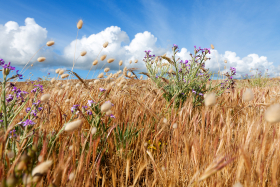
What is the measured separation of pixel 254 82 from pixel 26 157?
9.82 meters

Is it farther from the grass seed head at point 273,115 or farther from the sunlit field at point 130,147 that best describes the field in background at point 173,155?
the grass seed head at point 273,115

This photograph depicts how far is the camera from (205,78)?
2.25 meters

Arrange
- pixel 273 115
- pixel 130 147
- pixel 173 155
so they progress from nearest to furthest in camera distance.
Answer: pixel 273 115
pixel 173 155
pixel 130 147

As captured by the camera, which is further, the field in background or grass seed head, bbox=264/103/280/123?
the field in background

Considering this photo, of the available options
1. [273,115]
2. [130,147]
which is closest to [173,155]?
[130,147]

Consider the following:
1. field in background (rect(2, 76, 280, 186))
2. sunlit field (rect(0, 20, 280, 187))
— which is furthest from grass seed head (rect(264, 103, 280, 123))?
field in background (rect(2, 76, 280, 186))

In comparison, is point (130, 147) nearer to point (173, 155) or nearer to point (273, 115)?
point (173, 155)

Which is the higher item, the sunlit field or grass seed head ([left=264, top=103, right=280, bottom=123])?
grass seed head ([left=264, top=103, right=280, bottom=123])

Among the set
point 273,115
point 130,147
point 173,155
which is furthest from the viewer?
point 130,147

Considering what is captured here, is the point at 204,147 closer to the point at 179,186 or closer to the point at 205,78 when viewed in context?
the point at 179,186

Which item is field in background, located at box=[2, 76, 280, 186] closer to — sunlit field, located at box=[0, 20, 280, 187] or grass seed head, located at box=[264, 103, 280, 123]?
sunlit field, located at box=[0, 20, 280, 187]

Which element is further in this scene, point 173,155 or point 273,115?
point 173,155

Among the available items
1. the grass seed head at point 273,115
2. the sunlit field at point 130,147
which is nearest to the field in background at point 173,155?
the sunlit field at point 130,147

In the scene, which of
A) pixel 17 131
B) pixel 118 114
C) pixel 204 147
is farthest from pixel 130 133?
pixel 17 131
